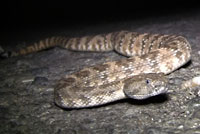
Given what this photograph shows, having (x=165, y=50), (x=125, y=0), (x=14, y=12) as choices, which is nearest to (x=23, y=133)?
(x=165, y=50)

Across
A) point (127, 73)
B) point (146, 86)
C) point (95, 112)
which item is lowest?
point (95, 112)

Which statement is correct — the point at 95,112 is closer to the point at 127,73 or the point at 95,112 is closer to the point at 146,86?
the point at 146,86

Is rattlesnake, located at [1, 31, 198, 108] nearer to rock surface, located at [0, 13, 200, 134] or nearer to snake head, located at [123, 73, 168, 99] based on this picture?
snake head, located at [123, 73, 168, 99]

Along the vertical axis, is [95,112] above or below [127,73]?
below

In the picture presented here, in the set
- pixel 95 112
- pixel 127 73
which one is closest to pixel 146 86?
pixel 95 112

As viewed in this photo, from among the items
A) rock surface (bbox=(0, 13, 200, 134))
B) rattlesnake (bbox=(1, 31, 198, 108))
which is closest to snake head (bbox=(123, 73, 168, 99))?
rattlesnake (bbox=(1, 31, 198, 108))

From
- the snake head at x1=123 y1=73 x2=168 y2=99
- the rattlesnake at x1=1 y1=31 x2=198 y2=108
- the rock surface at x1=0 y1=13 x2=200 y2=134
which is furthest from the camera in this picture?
the rattlesnake at x1=1 y1=31 x2=198 y2=108

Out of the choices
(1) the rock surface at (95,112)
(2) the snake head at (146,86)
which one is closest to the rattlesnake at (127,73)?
(2) the snake head at (146,86)
